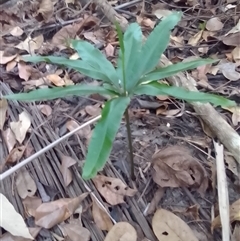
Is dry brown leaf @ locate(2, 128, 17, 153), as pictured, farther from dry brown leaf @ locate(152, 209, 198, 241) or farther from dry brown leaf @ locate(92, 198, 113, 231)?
dry brown leaf @ locate(152, 209, 198, 241)

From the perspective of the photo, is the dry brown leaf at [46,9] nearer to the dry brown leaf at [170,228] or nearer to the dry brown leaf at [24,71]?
the dry brown leaf at [24,71]

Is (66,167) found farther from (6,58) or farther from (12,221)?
(6,58)

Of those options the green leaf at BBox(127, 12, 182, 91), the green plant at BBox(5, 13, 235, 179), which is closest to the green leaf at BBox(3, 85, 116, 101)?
the green plant at BBox(5, 13, 235, 179)

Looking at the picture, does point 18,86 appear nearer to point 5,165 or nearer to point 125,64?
point 5,165

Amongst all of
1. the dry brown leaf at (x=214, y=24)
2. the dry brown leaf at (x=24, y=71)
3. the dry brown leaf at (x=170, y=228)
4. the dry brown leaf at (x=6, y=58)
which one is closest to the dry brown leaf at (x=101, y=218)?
the dry brown leaf at (x=170, y=228)

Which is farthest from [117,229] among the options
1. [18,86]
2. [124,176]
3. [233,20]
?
[233,20]
